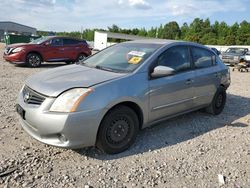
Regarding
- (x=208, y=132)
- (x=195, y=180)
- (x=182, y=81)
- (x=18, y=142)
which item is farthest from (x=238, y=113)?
(x=18, y=142)

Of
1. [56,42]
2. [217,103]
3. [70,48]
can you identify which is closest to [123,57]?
[217,103]

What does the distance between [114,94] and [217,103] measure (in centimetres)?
321

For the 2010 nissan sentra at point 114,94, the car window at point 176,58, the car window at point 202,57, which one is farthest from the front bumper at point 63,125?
the car window at point 202,57

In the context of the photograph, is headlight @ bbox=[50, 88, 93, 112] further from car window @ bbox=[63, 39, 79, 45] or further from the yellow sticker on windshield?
car window @ bbox=[63, 39, 79, 45]

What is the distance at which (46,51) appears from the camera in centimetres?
1297

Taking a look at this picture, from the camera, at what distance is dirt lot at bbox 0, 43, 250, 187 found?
3.18m

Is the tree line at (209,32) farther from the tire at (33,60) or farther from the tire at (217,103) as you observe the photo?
the tire at (217,103)

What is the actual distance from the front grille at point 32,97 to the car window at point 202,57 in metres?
3.02

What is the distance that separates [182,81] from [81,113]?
2.10 meters

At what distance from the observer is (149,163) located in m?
3.63

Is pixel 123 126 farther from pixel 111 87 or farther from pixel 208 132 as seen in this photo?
pixel 208 132

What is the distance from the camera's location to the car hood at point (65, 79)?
137 inches

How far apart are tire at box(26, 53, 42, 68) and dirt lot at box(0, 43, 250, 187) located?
306 inches

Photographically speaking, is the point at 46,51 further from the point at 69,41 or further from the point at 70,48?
the point at 69,41
